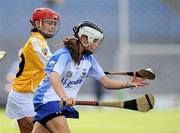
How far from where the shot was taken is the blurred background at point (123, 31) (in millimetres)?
27172

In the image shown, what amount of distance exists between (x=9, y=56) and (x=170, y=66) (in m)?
5.26

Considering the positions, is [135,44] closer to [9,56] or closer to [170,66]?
[170,66]

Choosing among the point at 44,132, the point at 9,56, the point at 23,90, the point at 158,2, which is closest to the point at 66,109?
the point at 44,132

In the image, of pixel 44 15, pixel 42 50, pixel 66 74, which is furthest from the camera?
pixel 44 15

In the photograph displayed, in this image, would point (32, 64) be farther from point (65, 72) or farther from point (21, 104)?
point (65, 72)

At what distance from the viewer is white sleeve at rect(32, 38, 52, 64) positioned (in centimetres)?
968

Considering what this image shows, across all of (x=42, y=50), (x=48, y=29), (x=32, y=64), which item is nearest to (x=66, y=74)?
(x=42, y=50)

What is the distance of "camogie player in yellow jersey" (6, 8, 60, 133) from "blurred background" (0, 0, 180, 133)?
54.1 feet

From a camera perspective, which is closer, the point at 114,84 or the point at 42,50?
the point at 114,84

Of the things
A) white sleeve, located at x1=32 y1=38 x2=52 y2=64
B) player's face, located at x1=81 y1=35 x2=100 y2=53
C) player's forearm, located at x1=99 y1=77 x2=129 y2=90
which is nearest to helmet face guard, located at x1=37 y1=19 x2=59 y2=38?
white sleeve, located at x1=32 y1=38 x2=52 y2=64

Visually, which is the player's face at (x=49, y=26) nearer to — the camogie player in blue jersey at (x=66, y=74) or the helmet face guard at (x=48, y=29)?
the helmet face guard at (x=48, y=29)

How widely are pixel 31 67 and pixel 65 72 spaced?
1266mm

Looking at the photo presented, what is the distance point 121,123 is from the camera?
18.2 meters

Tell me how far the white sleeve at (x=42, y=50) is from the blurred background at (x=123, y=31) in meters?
16.8
